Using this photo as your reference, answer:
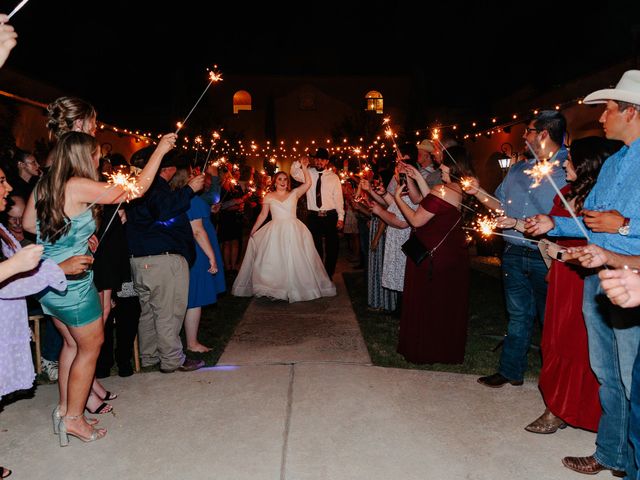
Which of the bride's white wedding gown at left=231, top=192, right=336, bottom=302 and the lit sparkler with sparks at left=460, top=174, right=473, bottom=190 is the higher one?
the lit sparkler with sparks at left=460, top=174, right=473, bottom=190

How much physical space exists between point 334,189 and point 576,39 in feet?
38.0

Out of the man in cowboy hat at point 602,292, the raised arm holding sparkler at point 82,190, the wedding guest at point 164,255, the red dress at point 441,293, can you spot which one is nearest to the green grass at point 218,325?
the wedding guest at point 164,255

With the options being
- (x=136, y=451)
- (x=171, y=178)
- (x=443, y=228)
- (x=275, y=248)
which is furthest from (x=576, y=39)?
(x=136, y=451)

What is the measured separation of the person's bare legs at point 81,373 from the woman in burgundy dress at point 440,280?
2.83 meters

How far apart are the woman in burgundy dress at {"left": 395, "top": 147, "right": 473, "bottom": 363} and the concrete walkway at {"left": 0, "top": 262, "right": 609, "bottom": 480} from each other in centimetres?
43

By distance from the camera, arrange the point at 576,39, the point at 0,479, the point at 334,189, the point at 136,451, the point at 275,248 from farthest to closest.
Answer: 1. the point at 576,39
2. the point at 334,189
3. the point at 275,248
4. the point at 136,451
5. the point at 0,479

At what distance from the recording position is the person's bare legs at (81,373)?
10.7 feet

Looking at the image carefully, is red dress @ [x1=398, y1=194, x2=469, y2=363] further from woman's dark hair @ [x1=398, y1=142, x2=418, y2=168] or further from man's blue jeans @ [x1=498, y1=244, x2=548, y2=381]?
woman's dark hair @ [x1=398, y1=142, x2=418, y2=168]

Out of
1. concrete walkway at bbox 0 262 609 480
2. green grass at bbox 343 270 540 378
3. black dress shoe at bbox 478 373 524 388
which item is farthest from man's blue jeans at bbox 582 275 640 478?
green grass at bbox 343 270 540 378

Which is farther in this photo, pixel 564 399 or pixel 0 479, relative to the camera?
pixel 564 399

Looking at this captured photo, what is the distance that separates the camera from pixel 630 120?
270cm

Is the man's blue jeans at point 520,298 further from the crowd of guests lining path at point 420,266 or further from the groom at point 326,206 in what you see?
the groom at point 326,206

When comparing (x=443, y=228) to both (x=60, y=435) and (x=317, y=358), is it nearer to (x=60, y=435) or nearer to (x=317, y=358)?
(x=317, y=358)

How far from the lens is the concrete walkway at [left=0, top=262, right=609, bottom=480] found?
3.05 meters
